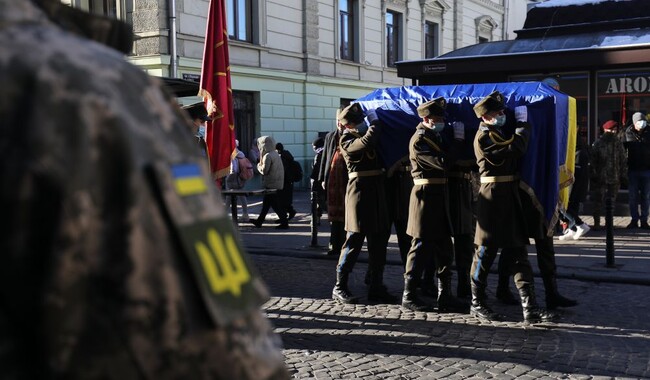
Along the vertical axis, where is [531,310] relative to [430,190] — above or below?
below

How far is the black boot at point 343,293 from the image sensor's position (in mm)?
7199

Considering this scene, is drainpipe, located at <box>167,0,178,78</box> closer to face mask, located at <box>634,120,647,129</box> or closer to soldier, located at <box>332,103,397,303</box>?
face mask, located at <box>634,120,647,129</box>

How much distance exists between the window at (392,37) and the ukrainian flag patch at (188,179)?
86.0ft

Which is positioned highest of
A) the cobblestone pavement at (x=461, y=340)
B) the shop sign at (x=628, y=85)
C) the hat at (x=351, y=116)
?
the shop sign at (x=628, y=85)

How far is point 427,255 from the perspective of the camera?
6.84m

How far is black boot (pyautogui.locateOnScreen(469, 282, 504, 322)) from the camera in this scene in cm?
640

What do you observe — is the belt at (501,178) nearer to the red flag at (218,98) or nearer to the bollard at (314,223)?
the red flag at (218,98)

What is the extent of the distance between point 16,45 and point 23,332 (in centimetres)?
40

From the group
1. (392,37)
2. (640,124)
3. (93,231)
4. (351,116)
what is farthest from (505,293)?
(392,37)

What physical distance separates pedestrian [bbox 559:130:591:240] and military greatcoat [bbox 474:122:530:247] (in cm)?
497

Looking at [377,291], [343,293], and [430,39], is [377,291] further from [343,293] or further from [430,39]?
[430,39]

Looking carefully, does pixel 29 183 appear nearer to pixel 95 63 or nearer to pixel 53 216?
pixel 53 216

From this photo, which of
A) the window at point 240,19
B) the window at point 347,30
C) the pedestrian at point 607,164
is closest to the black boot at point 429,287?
the pedestrian at point 607,164

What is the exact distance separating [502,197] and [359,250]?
63.6 inches
